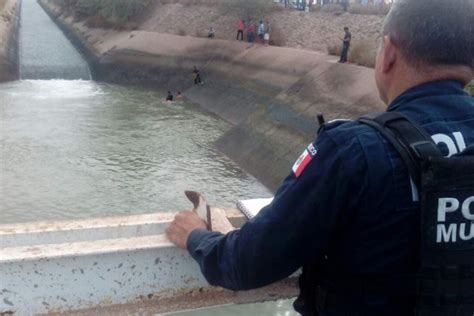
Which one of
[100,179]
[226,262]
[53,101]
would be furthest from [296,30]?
[226,262]

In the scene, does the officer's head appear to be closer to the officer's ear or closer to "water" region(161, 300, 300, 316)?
the officer's ear

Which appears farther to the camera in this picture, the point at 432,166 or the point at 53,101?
the point at 53,101

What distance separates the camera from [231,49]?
29.1m

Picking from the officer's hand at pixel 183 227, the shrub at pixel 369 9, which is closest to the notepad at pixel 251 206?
the officer's hand at pixel 183 227

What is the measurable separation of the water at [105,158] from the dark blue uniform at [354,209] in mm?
11588

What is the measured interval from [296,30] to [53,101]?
1275cm

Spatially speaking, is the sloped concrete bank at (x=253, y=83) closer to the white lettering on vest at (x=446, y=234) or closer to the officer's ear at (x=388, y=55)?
the officer's ear at (x=388, y=55)

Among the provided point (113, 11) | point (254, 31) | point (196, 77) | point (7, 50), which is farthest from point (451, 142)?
point (113, 11)

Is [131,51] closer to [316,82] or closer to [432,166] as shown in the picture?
[316,82]

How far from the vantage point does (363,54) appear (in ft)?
62.6

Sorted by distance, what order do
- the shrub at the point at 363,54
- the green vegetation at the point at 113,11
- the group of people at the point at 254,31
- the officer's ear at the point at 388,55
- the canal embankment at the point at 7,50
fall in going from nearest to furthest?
the officer's ear at the point at 388,55 < the shrub at the point at 363,54 < the group of people at the point at 254,31 < the canal embankment at the point at 7,50 < the green vegetation at the point at 113,11

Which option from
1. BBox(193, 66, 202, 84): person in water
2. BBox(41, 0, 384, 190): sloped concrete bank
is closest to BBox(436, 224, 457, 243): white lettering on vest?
BBox(41, 0, 384, 190): sloped concrete bank

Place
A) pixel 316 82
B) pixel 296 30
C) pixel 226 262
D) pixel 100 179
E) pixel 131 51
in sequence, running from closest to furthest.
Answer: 1. pixel 226 262
2. pixel 100 179
3. pixel 316 82
4. pixel 296 30
5. pixel 131 51

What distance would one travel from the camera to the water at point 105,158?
44.4ft
